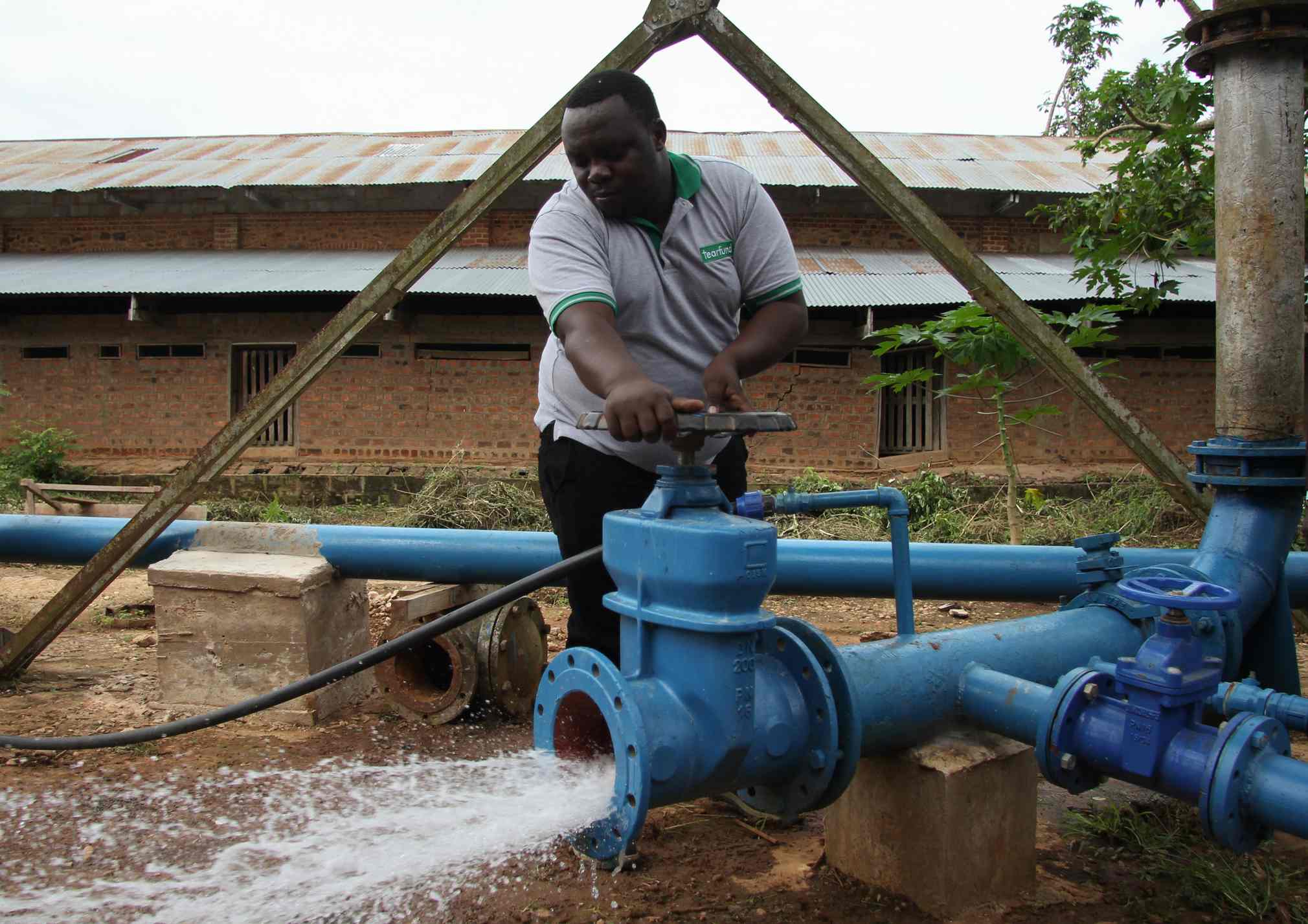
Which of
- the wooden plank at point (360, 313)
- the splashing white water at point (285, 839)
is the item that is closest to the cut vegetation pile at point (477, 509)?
the wooden plank at point (360, 313)

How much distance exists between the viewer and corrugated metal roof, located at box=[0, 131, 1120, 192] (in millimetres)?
11781

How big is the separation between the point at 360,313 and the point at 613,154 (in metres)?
1.48

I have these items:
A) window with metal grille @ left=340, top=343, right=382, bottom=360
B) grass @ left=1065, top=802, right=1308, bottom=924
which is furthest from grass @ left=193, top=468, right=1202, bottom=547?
grass @ left=1065, top=802, right=1308, bottom=924

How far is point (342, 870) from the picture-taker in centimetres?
200

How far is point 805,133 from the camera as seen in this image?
9.27 feet

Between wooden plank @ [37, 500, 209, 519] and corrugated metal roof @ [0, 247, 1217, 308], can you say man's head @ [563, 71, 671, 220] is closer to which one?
wooden plank @ [37, 500, 209, 519]

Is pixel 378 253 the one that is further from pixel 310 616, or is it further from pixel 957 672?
pixel 957 672

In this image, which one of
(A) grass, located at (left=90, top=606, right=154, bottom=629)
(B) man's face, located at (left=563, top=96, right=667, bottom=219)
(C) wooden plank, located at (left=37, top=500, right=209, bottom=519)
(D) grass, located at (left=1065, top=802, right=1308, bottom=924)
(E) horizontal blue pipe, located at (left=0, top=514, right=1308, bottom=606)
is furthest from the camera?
(C) wooden plank, located at (left=37, top=500, right=209, bottom=519)

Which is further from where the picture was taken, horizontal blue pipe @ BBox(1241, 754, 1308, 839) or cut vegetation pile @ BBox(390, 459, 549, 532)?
cut vegetation pile @ BBox(390, 459, 549, 532)

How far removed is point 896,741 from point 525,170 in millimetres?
1967

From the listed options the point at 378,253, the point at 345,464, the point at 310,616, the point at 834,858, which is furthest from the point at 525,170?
the point at 378,253

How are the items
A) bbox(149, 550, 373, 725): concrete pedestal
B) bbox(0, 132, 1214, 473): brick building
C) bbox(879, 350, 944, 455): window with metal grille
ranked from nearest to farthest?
1. bbox(149, 550, 373, 725): concrete pedestal
2. bbox(0, 132, 1214, 473): brick building
3. bbox(879, 350, 944, 455): window with metal grille

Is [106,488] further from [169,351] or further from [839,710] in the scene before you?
[839,710]

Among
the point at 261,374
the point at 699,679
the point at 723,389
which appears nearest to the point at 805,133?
the point at 723,389
